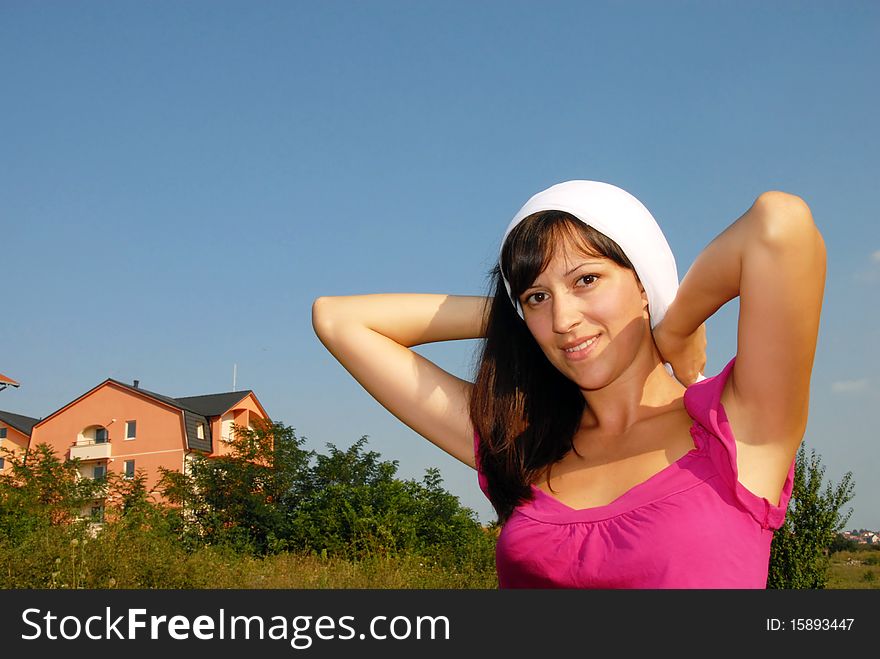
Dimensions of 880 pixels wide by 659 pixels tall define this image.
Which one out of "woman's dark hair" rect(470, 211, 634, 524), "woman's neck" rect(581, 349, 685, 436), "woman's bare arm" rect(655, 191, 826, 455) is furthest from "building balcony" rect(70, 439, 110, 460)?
"woman's bare arm" rect(655, 191, 826, 455)

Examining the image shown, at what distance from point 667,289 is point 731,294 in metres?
0.20

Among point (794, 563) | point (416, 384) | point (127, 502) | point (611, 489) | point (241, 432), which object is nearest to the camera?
point (611, 489)

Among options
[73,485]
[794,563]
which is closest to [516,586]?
[794,563]

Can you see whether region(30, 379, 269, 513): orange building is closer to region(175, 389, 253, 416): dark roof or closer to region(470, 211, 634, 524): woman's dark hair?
region(175, 389, 253, 416): dark roof

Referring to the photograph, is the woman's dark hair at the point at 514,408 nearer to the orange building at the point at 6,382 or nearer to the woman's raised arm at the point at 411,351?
the woman's raised arm at the point at 411,351

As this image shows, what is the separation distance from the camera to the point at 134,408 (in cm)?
3747

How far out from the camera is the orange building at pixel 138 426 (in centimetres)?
3609

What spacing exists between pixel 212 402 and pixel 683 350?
38822 millimetres

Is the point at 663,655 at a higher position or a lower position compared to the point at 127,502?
lower

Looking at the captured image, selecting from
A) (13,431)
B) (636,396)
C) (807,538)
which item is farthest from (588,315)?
(13,431)

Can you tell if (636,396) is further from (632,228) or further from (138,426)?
(138,426)

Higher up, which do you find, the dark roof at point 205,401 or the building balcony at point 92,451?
the dark roof at point 205,401

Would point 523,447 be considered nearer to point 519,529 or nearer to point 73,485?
point 519,529

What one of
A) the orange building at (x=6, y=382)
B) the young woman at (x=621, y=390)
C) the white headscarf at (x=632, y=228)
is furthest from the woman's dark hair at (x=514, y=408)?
the orange building at (x=6, y=382)
